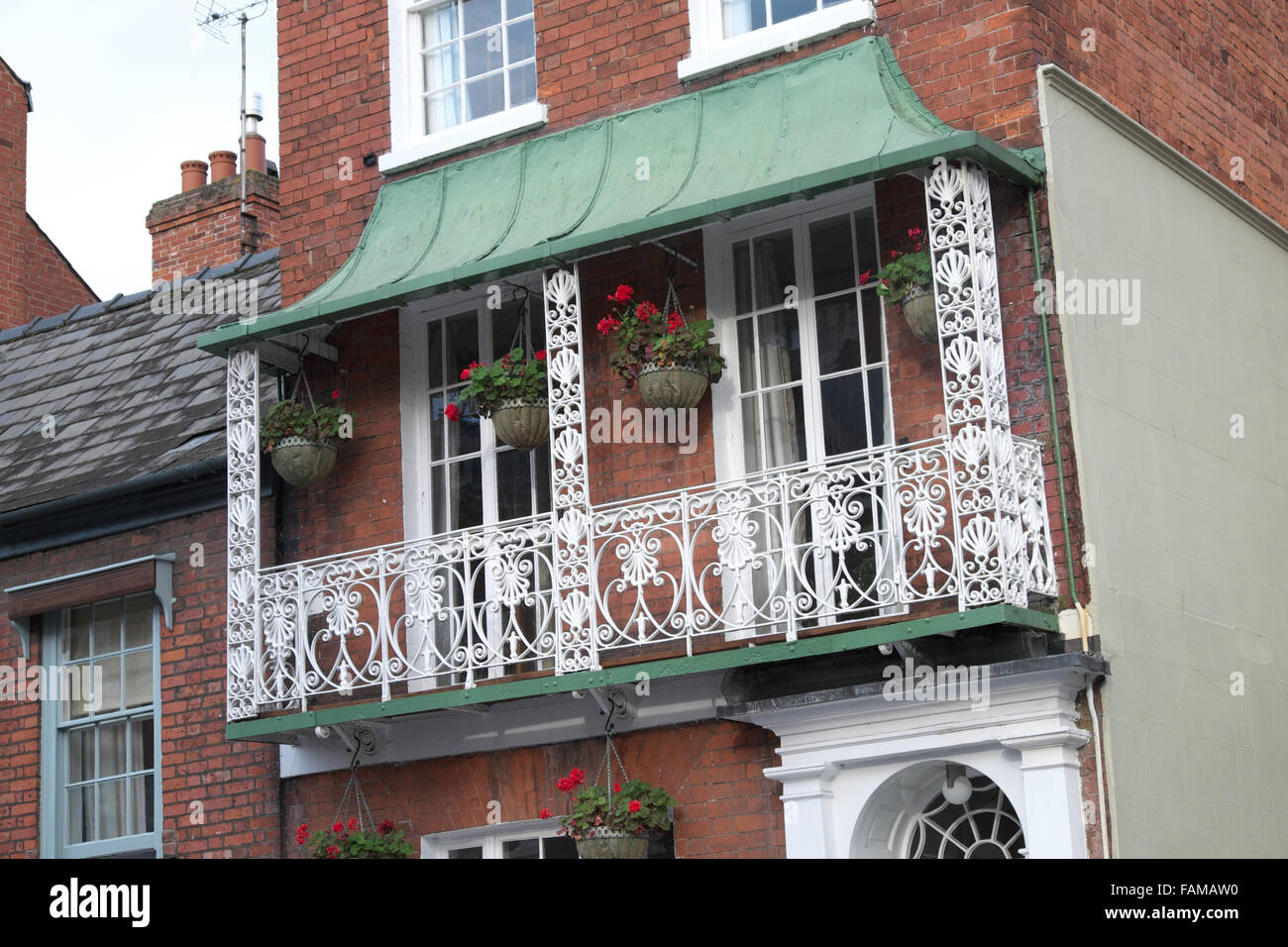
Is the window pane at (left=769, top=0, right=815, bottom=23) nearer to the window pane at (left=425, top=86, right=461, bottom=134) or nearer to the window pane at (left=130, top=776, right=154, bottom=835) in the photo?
the window pane at (left=425, top=86, right=461, bottom=134)

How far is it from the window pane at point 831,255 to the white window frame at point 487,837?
3617 millimetres

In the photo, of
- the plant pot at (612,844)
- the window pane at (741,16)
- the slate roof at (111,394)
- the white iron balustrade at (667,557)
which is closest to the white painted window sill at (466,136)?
the window pane at (741,16)

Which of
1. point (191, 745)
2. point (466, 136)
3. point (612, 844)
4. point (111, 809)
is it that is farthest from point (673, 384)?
point (111, 809)

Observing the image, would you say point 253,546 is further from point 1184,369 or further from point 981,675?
point 1184,369

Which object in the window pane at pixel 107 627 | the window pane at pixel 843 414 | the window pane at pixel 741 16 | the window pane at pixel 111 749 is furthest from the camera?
the window pane at pixel 107 627

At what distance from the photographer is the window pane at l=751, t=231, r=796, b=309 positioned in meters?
11.1

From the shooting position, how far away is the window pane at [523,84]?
12.4 meters

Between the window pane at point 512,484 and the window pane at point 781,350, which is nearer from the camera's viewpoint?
the window pane at point 781,350

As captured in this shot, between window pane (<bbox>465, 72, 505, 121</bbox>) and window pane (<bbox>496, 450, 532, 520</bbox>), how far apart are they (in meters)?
2.41

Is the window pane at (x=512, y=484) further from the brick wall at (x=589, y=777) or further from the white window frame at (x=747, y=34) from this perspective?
the white window frame at (x=747, y=34)

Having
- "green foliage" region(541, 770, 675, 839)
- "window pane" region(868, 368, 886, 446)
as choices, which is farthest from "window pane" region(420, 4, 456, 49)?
"green foliage" region(541, 770, 675, 839)

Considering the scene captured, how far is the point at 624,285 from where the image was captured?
10.8m

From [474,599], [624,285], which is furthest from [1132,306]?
[474,599]

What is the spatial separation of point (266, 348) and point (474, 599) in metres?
2.18
